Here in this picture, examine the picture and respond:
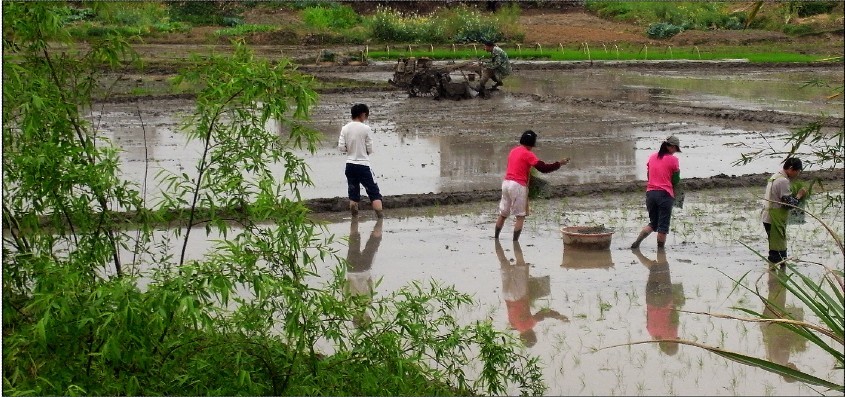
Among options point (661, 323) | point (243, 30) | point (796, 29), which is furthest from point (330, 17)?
point (661, 323)

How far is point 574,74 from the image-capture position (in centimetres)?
3216

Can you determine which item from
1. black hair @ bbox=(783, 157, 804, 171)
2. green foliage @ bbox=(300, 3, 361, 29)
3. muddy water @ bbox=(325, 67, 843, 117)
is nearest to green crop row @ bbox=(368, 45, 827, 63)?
muddy water @ bbox=(325, 67, 843, 117)

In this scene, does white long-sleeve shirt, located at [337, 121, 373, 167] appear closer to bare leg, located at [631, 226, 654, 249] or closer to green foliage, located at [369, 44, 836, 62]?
bare leg, located at [631, 226, 654, 249]

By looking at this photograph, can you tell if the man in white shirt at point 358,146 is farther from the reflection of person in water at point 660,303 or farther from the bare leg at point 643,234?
the reflection of person in water at point 660,303

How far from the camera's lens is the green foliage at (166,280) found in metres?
5.09

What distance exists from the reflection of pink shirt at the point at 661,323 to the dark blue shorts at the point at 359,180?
13.6ft

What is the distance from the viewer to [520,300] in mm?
9062

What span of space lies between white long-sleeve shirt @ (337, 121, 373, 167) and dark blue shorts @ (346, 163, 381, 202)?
2.3 inches

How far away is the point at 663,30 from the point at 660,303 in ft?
118

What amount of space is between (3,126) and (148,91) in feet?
68.6

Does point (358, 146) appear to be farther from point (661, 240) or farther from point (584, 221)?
point (661, 240)

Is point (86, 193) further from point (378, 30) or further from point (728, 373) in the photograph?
point (378, 30)

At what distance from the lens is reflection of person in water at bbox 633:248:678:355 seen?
26.5ft

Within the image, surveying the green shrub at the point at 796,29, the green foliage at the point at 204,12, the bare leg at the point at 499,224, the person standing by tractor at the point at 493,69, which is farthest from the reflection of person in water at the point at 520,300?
the green foliage at the point at 204,12
